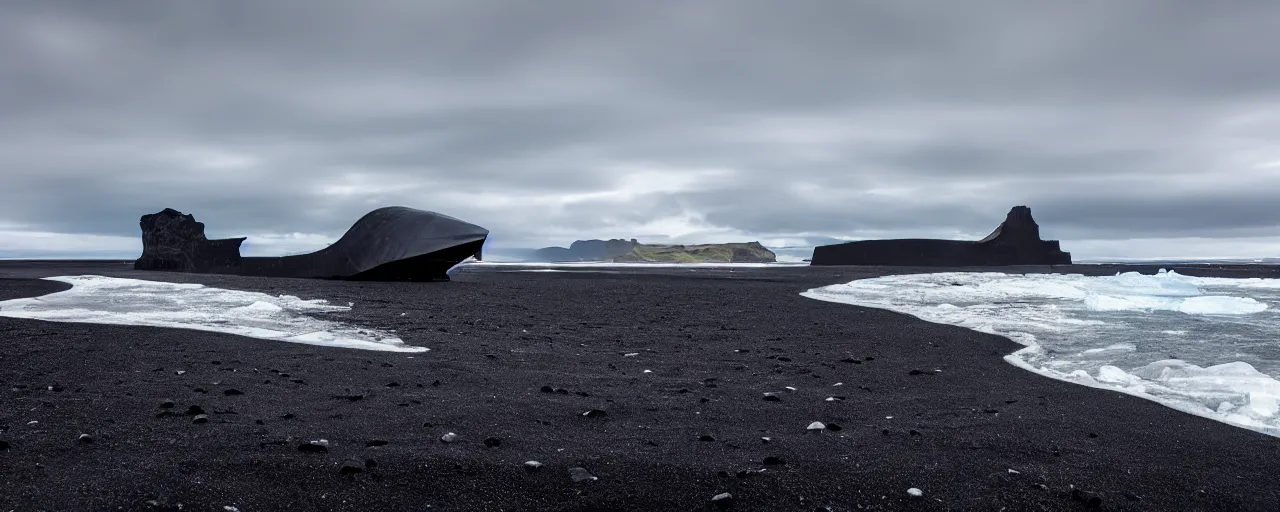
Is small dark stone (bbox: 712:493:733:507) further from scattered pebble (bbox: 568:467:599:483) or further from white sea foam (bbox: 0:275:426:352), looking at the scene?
white sea foam (bbox: 0:275:426:352)

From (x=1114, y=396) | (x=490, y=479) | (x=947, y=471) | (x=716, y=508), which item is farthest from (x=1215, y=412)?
(x=490, y=479)

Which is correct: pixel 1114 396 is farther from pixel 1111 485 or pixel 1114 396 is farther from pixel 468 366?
pixel 468 366

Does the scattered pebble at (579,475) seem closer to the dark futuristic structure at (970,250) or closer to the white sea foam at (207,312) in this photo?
the white sea foam at (207,312)

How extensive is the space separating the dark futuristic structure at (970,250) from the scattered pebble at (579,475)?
101 metres

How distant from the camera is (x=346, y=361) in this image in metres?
6.82

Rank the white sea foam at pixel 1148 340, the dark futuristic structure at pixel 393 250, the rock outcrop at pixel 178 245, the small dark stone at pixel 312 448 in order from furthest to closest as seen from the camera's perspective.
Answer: the rock outcrop at pixel 178 245, the dark futuristic structure at pixel 393 250, the white sea foam at pixel 1148 340, the small dark stone at pixel 312 448

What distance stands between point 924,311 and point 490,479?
12667 mm

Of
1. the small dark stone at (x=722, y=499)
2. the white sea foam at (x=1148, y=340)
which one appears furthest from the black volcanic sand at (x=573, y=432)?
the white sea foam at (x=1148, y=340)

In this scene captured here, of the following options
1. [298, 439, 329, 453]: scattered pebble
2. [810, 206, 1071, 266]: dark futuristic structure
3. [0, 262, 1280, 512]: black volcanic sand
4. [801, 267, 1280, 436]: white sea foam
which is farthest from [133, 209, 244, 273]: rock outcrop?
[810, 206, 1071, 266]: dark futuristic structure

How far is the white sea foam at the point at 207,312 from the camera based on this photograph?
8.58 m

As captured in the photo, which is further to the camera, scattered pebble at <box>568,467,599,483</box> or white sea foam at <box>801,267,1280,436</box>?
white sea foam at <box>801,267,1280,436</box>

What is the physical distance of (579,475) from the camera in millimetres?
3457

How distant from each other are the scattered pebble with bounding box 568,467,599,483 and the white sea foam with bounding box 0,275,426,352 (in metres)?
4.75

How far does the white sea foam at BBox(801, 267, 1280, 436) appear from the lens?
5.86m
